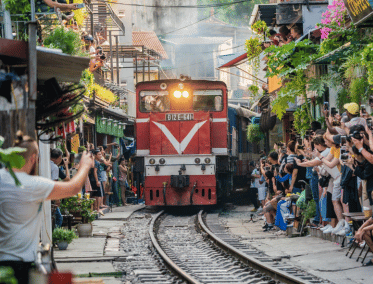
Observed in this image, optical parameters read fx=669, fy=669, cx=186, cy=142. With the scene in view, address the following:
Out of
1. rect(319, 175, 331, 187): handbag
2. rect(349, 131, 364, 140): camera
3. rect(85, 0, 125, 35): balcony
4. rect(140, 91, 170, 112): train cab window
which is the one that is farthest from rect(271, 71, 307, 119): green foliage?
rect(85, 0, 125, 35): balcony

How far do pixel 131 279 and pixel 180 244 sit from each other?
162 inches

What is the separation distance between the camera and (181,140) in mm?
18641

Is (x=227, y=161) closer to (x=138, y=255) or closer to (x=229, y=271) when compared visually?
(x=138, y=255)

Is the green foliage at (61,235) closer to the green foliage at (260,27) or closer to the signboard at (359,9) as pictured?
the signboard at (359,9)

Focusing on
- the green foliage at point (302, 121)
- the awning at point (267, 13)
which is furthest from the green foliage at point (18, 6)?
the awning at point (267, 13)

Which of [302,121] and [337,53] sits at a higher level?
[337,53]

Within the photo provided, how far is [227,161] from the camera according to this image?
1933cm

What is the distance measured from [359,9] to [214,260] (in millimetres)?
5112

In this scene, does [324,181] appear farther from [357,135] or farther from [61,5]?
[61,5]

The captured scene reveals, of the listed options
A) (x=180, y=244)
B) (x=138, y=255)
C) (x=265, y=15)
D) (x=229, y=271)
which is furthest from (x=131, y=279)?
(x=265, y=15)

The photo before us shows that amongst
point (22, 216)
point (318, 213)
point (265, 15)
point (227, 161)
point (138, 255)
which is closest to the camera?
point (22, 216)

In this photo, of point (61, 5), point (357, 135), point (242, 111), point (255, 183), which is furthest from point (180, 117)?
point (357, 135)

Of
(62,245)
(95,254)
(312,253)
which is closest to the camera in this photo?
(312,253)

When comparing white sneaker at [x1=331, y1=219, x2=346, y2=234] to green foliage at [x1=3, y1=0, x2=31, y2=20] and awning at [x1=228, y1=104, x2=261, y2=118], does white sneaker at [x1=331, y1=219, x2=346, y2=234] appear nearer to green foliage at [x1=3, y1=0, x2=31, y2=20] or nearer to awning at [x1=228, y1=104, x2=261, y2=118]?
green foliage at [x1=3, y1=0, x2=31, y2=20]
